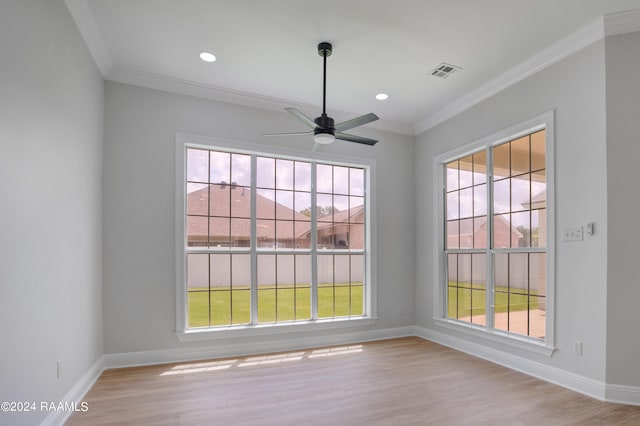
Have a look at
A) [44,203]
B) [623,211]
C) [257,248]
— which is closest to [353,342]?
[257,248]

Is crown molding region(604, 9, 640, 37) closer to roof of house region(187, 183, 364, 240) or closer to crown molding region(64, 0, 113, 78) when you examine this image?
roof of house region(187, 183, 364, 240)

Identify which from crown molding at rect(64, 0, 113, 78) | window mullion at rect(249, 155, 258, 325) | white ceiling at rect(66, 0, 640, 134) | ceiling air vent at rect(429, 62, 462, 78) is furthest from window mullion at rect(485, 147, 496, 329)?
crown molding at rect(64, 0, 113, 78)

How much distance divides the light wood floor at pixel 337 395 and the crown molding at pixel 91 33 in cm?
319

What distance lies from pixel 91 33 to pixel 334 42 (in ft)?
7.29

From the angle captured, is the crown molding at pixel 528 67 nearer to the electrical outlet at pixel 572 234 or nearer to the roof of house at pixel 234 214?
the electrical outlet at pixel 572 234

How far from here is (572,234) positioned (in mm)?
3342

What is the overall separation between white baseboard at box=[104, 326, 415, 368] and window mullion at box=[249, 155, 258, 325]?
351 millimetres

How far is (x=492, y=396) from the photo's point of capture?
3.16 m

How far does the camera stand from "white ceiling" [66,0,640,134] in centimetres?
296

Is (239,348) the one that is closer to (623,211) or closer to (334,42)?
(334,42)

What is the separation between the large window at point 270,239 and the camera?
173 inches

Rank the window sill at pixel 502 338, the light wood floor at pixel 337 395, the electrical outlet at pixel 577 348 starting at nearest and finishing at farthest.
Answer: the light wood floor at pixel 337 395 → the electrical outlet at pixel 577 348 → the window sill at pixel 502 338

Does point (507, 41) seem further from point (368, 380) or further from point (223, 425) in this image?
point (223, 425)

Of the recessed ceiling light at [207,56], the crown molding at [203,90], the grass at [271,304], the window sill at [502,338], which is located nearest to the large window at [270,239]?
the grass at [271,304]
